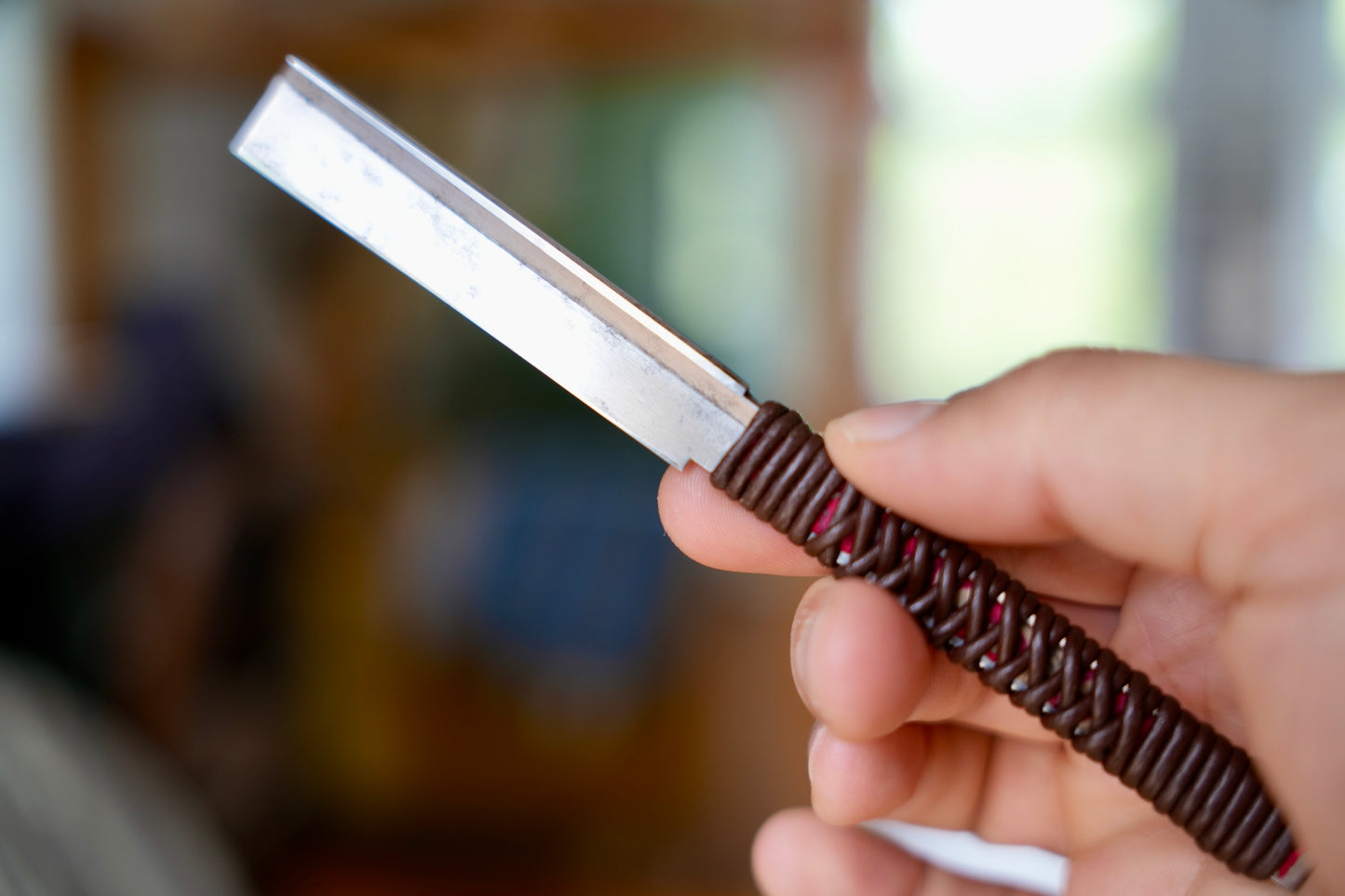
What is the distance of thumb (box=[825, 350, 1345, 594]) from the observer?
0.32m

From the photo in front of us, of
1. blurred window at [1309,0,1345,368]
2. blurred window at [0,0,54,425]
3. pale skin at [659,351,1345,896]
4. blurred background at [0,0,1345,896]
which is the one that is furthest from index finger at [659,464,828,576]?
blurred window at [0,0,54,425]

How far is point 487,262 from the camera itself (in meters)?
0.36

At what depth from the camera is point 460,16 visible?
6.43 feet

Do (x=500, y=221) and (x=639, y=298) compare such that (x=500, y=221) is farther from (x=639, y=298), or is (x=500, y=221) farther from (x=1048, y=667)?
(x=639, y=298)

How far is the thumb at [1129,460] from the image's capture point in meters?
0.32

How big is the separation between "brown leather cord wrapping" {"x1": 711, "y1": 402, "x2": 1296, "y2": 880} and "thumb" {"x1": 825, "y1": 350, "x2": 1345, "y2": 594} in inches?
1.6

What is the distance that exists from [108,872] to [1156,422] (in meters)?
0.89

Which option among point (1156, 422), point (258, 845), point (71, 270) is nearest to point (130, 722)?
point (258, 845)

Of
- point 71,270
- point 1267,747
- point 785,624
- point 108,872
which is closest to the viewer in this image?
point 1267,747

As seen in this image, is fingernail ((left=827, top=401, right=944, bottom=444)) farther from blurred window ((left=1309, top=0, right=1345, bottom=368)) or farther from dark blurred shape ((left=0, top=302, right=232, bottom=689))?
blurred window ((left=1309, top=0, right=1345, bottom=368))

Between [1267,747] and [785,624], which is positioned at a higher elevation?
[785,624]

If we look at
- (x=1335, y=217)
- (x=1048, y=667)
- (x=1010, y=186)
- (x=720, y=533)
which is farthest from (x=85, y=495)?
(x=1335, y=217)

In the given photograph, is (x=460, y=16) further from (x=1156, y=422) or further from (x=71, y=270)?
(x=1156, y=422)

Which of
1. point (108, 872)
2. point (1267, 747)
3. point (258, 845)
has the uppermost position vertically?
point (1267, 747)
